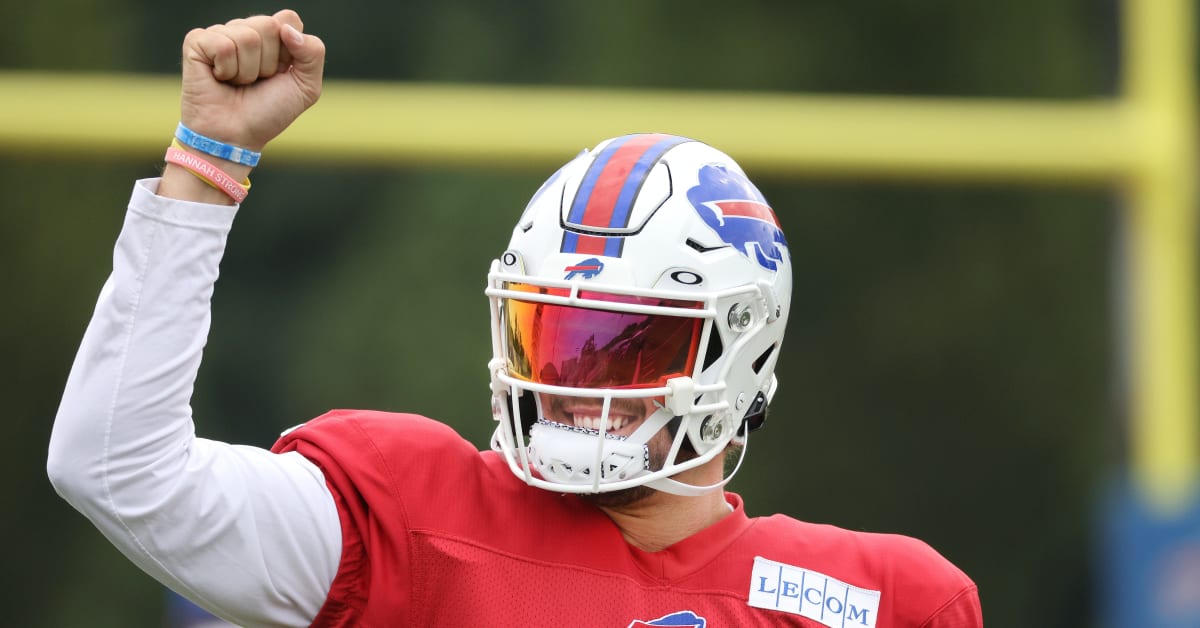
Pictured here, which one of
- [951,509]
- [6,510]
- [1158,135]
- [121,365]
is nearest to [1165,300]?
[1158,135]

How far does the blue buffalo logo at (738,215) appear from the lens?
1848 millimetres

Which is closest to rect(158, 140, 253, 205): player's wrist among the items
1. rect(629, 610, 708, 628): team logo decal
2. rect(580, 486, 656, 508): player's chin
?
rect(580, 486, 656, 508): player's chin

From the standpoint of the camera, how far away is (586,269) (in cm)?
177

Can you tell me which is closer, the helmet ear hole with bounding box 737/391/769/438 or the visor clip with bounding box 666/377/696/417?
the visor clip with bounding box 666/377/696/417

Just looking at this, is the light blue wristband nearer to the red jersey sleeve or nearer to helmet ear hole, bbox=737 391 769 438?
the red jersey sleeve

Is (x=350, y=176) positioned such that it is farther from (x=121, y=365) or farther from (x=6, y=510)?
(x=121, y=365)

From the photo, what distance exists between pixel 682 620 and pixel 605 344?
311 mm

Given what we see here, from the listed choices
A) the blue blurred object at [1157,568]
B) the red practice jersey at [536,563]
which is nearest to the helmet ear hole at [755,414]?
the red practice jersey at [536,563]

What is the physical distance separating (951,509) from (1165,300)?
90.7 inches

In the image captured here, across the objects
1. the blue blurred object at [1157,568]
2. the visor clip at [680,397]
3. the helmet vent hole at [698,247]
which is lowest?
the blue blurred object at [1157,568]

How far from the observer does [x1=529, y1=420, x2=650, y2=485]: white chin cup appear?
1.71m

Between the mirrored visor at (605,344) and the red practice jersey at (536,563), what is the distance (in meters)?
0.14

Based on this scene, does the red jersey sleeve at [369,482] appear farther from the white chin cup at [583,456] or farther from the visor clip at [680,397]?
the visor clip at [680,397]

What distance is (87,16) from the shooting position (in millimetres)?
6738
